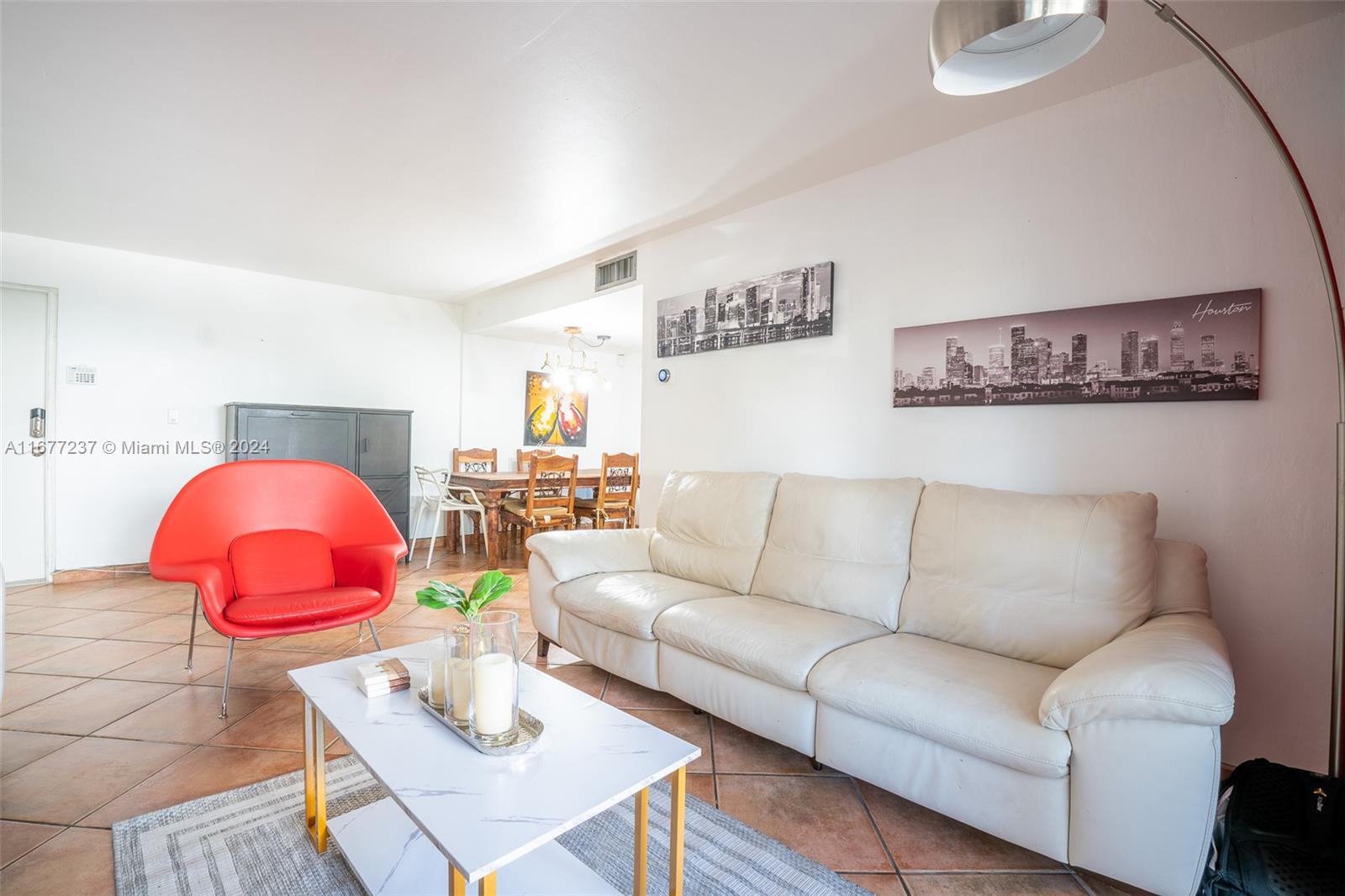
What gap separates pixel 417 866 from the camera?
1.44 m

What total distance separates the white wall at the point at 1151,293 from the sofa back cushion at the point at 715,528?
439 mm

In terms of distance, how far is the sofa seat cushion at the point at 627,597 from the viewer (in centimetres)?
246

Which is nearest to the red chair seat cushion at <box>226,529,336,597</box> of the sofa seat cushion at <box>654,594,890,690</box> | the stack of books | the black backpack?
the stack of books

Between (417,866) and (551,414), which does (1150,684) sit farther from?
(551,414)

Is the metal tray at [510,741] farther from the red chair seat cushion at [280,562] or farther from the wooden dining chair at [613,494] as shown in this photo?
the wooden dining chair at [613,494]

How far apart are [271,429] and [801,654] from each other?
4625 millimetres

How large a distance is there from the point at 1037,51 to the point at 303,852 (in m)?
2.58

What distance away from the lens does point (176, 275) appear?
187 inches

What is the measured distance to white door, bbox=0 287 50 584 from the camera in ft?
13.6

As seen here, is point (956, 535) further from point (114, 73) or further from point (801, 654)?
point (114, 73)

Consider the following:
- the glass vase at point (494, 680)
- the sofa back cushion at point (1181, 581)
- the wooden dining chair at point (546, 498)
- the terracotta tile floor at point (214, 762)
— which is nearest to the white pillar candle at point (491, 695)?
the glass vase at point (494, 680)

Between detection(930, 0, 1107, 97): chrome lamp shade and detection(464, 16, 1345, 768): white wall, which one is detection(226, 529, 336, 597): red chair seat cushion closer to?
detection(464, 16, 1345, 768): white wall

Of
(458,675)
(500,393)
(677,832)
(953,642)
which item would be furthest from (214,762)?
(500,393)

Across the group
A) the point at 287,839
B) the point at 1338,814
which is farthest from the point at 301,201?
the point at 1338,814
